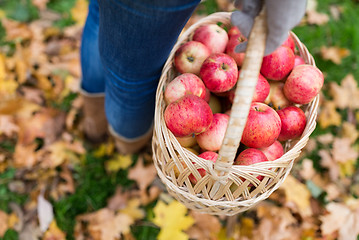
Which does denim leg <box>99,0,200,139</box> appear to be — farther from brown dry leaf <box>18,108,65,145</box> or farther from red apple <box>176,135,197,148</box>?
brown dry leaf <box>18,108,65,145</box>

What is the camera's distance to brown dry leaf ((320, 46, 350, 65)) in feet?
6.21

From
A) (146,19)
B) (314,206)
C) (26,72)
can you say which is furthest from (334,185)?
(26,72)

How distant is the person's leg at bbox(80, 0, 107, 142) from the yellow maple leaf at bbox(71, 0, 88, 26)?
781mm

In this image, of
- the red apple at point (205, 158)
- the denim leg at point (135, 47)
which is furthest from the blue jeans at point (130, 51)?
the red apple at point (205, 158)

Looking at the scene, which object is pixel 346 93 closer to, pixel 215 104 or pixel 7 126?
Answer: pixel 215 104

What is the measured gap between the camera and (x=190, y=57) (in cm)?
110

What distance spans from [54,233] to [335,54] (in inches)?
76.0

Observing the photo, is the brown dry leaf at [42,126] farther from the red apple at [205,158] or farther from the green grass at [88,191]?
the red apple at [205,158]

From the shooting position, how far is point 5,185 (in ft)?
4.75

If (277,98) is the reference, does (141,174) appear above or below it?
below

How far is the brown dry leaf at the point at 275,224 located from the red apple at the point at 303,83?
0.58 metres

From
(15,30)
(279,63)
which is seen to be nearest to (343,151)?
(279,63)

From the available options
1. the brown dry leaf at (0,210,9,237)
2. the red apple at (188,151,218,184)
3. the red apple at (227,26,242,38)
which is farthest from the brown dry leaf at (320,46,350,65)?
the brown dry leaf at (0,210,9,237)

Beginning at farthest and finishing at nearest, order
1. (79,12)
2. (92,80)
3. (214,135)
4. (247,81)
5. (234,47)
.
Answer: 1. (79,12)
2. (92,80)
3. (234,47)
4. (214,135)
5. (247,81)
